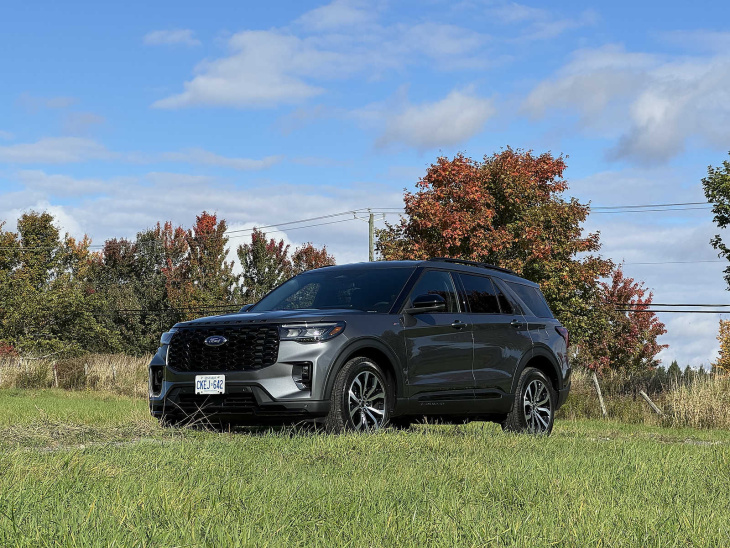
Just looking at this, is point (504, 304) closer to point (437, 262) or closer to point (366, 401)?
point (437, 262)

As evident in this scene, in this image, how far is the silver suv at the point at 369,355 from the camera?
852cm

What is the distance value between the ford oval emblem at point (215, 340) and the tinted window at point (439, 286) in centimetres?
225

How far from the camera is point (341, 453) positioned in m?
6.91

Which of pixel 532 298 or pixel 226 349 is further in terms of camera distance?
pixel 532 298

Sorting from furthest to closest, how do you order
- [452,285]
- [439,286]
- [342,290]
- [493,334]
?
1. [493,334]
2. [452,285]
3. [439,286]
4. [342,290]

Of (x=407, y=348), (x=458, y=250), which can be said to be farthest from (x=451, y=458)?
(x=458, y=250)

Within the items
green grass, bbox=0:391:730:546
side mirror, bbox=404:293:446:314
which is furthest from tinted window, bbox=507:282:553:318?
green grass, bbox=0:391:730:546

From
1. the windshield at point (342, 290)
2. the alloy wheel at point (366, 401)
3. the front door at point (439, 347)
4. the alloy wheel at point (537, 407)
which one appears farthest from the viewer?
the alloy wheel at point (537, 407)

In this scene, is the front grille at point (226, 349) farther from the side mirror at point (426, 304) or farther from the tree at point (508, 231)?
the tree at point (508, 231)

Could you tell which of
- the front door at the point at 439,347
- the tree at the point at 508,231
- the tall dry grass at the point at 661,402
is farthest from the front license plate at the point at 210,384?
Answer: the tree at the point at 508,231

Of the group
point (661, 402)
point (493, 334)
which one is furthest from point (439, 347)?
point (661, 402)

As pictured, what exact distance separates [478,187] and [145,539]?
25736mm

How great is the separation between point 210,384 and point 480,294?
3672mm

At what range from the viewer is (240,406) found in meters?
8.62
